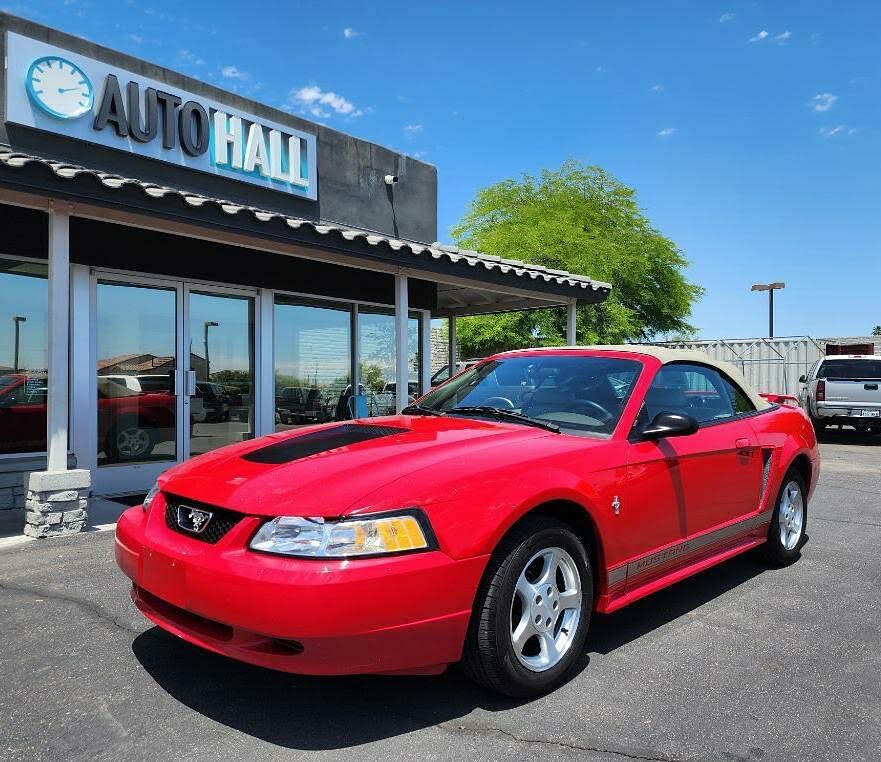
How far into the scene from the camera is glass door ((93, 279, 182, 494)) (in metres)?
7.54

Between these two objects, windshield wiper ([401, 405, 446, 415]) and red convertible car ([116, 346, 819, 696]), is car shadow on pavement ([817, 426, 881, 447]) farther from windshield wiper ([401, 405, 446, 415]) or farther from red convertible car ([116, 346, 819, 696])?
windshield wiper ([401, 405, 446, 415])

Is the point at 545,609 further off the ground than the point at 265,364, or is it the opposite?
the point at 265,364

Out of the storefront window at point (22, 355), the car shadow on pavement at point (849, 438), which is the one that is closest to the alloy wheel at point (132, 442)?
the storefront window at point (22, 355)

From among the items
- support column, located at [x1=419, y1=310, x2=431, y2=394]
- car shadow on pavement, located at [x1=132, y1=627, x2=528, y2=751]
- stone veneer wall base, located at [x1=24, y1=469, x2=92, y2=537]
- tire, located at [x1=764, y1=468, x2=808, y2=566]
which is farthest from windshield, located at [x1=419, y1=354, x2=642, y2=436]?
support column, located at [x1=419, y1=310, x2=431, y2=394]

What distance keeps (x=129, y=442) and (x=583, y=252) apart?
20489 mm

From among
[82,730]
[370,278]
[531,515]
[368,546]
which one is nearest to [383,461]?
[368,546]

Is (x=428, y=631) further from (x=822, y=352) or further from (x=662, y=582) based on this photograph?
(x=822, y=352)

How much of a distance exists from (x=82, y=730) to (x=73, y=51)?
731 centimetres

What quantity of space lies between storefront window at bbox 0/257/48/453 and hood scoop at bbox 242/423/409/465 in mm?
4934

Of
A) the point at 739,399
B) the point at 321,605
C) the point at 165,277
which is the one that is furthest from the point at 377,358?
the point at 321,605

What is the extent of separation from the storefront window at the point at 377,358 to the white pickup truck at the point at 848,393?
29.4ft

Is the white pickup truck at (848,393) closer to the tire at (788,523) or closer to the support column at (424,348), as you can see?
the support column at (424,348)

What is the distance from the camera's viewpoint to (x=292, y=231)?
22.4 feet

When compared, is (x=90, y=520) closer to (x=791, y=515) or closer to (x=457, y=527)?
(x=457, y=527)
